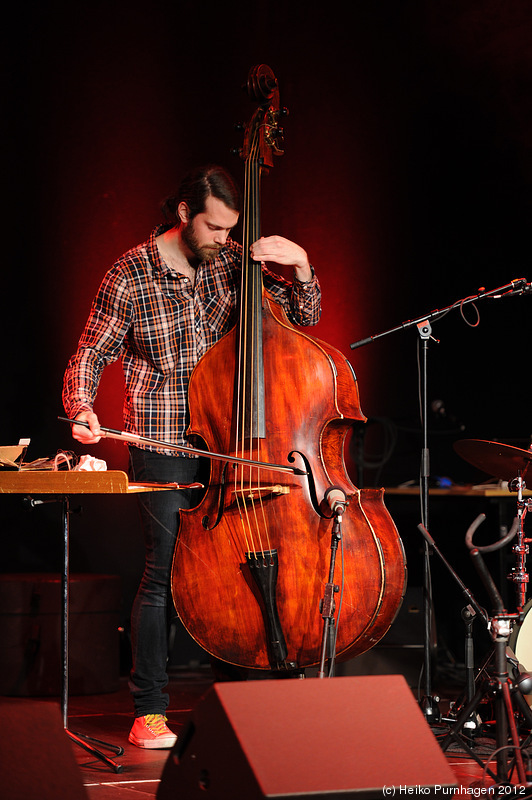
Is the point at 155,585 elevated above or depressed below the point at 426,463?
below

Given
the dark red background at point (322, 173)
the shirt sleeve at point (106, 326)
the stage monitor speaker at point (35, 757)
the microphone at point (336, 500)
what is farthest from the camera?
the dark red background at point (322, 173)

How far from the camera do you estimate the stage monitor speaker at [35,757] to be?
61.3 inches

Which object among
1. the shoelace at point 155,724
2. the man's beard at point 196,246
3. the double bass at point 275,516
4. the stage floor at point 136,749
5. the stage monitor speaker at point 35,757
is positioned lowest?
the stage floor at point 136,749

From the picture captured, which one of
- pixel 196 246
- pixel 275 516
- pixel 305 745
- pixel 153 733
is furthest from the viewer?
pixel 196 246

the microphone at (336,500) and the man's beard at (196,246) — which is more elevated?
the man's beard at (196,246)

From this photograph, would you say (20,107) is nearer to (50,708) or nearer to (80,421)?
(80,421)

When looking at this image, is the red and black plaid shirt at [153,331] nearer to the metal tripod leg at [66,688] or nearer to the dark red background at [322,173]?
the metal tripod leg at [66,688]

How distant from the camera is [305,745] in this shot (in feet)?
4.84

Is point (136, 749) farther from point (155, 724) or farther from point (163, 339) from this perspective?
point (163, 339)

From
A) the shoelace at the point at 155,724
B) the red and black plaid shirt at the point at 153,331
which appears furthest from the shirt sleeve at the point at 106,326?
the shoelace at the point at 155,724

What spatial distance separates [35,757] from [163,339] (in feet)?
5.13

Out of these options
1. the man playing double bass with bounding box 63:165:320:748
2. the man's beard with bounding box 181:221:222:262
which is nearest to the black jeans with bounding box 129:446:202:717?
the man playing double bass with bounding box 63:165:320:748

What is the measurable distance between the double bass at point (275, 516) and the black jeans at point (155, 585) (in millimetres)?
181

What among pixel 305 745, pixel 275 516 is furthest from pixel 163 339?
pixel 305 745
